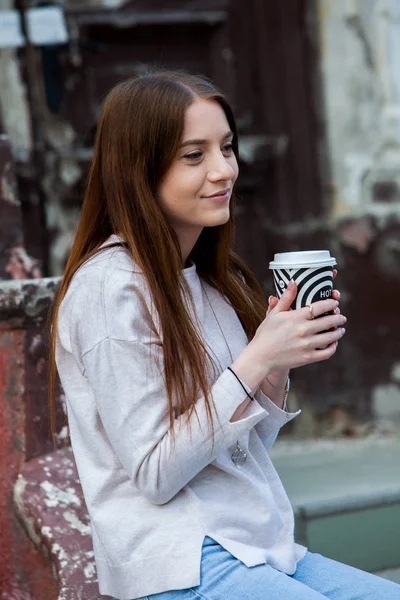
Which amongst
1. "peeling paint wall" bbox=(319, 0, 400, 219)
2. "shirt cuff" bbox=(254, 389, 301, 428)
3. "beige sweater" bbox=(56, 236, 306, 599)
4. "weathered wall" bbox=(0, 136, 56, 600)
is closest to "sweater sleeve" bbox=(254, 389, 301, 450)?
"shirt cuff" bbox=(254, 389, 301, 428)

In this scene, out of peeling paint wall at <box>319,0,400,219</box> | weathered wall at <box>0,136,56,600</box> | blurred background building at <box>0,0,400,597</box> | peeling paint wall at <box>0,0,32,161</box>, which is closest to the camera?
weathered wall at <box>0,136,56,600</box>

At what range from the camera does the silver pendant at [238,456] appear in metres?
1.58

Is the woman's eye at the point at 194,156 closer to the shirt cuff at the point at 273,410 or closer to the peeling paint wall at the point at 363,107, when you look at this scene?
the shirt cuff at the point at 273,410

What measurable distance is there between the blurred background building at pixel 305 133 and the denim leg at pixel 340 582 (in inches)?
102

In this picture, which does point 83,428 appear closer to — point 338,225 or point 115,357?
point 115,357

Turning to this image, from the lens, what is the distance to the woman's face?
1.60 m

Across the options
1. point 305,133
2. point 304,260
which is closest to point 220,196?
point 304,260

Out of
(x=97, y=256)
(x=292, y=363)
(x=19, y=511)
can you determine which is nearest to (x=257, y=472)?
(x=292, y=363)

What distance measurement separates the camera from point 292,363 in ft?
4.94

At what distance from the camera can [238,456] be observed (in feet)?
5.21

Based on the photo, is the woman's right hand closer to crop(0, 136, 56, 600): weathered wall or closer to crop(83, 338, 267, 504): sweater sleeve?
crop(83, 338, 267, 504): sweater sleeve

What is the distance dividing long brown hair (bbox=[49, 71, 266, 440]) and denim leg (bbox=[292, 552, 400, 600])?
0.43 meters

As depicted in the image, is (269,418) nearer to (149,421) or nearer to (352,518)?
(149,421)

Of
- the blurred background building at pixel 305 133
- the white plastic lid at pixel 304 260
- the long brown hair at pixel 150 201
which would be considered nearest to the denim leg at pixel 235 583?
the long brown hair at pixel 150 201
